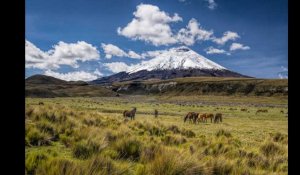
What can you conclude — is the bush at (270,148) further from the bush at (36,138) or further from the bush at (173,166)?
the bush at (36,138)

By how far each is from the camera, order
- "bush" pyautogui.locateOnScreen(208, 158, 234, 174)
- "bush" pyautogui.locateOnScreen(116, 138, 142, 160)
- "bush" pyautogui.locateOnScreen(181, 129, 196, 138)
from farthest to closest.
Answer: "bush" pyautogui.locateOnScreen(181, 129, 196, 138) < "bush" pyautogui.locateOnScreen(116, 138, 142, 160) < "bush" pyautogui.locateOnScreen(208, 158, 234, 174)

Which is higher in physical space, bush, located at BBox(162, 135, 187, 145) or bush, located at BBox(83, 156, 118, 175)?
bush, located at BBox(83, 156, 118, 175)

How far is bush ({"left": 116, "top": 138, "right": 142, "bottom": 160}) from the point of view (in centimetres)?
821

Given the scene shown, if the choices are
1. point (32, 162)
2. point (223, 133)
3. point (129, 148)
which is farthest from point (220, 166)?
point (223, 133)

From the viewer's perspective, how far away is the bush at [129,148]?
8.21 meters

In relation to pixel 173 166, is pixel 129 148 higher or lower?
lower

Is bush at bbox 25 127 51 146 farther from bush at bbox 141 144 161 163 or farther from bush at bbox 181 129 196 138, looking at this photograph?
bush at bbox 181 129 196 138

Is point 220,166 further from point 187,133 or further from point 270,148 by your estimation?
point 187,133

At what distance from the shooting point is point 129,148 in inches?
333

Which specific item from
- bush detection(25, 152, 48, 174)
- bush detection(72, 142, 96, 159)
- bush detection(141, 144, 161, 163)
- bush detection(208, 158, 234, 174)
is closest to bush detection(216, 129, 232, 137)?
bush detection(141, 144, 161, 163)

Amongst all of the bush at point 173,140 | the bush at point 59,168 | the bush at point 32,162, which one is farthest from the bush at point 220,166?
the bush at point 173,140

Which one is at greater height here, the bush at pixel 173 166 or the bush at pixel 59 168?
the bush at pixel 59 168
